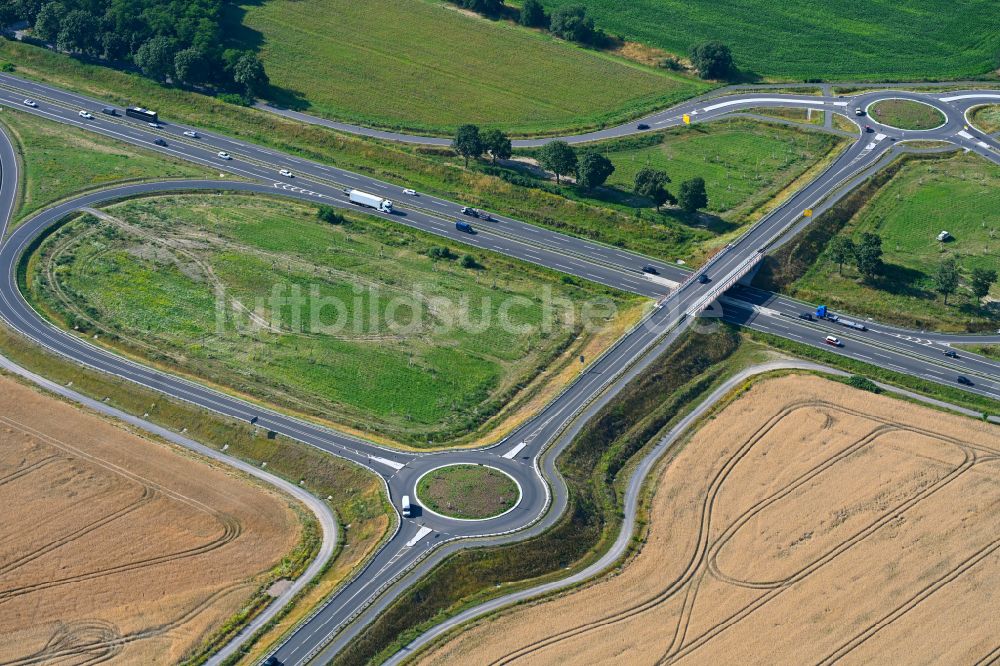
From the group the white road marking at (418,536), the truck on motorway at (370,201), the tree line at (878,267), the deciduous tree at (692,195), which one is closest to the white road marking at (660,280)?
the deciduous tree at (692,195)

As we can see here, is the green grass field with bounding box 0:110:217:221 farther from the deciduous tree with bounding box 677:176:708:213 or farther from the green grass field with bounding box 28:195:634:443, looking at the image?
the deciduous tree with bounding box 677:176:708:213

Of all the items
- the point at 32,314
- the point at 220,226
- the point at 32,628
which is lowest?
the point at 32,628

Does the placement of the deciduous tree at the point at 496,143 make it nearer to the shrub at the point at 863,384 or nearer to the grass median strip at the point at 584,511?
the grass median strip at the point at 584,511

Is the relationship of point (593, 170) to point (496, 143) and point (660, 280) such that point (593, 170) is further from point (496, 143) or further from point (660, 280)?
point (660, 280)

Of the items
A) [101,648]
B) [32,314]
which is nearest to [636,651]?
[101,648]

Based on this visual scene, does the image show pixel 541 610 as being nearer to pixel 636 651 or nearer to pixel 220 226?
pixel 636 651

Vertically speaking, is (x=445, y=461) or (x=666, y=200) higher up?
(x=666, y=200)

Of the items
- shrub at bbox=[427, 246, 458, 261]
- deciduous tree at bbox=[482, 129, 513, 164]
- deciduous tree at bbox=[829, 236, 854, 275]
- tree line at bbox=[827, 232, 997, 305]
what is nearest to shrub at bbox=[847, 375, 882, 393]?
tree line at bbox=[827, 232, 997, 305]
